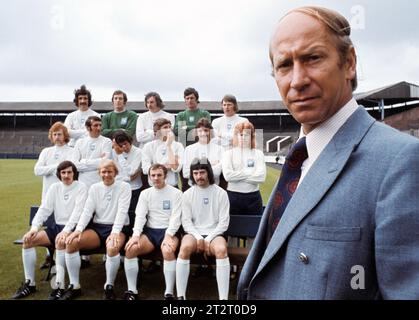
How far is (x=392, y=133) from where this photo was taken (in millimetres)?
842

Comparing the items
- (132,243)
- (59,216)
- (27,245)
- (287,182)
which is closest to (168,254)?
(132,243)

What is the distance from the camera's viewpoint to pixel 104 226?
15.5ft

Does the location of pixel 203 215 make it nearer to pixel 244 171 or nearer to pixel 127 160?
pixel 244 171

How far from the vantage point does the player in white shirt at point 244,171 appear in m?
4.78

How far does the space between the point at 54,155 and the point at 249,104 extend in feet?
90.0

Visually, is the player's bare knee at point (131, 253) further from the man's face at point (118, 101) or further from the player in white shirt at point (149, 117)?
the man's face at point (118, 101)

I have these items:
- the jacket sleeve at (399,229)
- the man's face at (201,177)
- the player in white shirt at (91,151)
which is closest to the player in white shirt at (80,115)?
the player in white shirt at (91,151)

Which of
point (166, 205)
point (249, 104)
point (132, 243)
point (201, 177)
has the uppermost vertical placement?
point (249, 104)

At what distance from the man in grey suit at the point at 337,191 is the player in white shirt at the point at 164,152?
4.27m

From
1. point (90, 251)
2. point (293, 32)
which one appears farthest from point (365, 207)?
point (90, 251)

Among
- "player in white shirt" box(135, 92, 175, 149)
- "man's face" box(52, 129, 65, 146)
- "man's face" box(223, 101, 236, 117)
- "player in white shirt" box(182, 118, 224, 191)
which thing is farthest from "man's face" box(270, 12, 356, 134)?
"man's face" box(52, 129, 65, 146)

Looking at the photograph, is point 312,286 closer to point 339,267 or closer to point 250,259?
point 339,267

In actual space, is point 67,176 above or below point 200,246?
above

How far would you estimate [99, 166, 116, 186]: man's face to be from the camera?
188 inches
